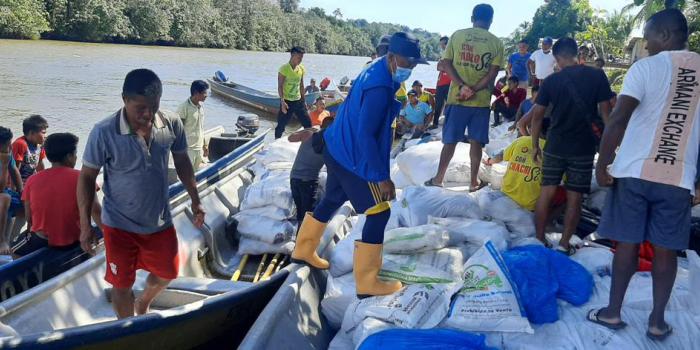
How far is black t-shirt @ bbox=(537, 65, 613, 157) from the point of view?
3523 mm

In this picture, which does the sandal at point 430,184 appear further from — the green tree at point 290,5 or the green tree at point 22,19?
the green tree at point 290,5

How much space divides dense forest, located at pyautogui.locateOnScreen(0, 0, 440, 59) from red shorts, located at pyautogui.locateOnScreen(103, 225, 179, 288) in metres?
30.4

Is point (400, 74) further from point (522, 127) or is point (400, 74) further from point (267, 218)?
point (267, 218)

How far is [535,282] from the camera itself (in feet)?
9.41

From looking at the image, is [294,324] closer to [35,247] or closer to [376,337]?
[376,337]

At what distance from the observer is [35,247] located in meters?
3.62

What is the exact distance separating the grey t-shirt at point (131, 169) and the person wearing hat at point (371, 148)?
90 cm

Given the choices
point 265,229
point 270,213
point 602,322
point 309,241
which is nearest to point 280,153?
point 270,213

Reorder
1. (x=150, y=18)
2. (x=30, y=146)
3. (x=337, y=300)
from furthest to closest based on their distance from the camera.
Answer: (x=150, y=18), (x=30, y=146), (x=337, y=300)

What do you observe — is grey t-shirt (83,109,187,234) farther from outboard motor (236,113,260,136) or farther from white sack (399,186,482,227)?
outboard motor (236,113,260,136)

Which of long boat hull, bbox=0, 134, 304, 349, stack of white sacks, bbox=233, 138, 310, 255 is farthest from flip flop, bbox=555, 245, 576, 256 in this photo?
stack of white sacks, bbox=233, 138, 310, 255

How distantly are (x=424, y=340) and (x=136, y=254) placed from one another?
61.6 inches

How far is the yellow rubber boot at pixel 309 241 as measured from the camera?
10.9 feet

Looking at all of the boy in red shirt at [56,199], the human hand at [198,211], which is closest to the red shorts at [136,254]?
the human hand at [198,211]
